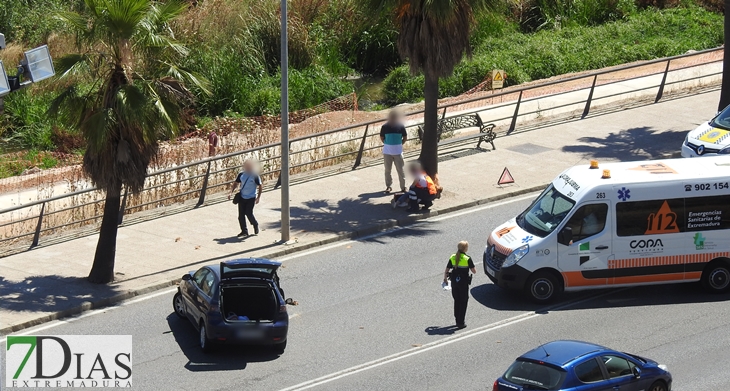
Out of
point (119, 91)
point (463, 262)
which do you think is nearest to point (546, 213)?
point (463, 262)

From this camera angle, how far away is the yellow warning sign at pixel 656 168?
16.9 metres

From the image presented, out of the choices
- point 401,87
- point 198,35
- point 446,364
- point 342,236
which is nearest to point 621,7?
point 401,87

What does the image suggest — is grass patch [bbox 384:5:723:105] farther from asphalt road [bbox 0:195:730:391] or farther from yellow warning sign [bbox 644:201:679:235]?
yellow warning sign [bbox 644:201:679:235]

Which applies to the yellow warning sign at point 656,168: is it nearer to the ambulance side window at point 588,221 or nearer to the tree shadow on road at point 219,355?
the ambulance side window at point 588,221

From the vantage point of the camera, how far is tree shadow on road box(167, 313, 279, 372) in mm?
14656

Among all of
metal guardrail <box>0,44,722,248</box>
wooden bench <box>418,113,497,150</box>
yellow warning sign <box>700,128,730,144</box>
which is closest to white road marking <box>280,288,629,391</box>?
yellow warning sign <box>700,128,730,144</box>

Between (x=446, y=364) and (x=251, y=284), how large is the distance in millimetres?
3064

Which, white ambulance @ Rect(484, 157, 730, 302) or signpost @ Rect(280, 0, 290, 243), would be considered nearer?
white ambulance @ Rect(484, 157, 730, 302)

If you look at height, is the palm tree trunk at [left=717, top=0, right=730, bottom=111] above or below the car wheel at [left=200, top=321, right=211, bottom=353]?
above

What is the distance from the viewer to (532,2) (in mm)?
44031

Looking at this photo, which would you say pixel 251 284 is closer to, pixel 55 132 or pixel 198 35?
pixel 55 132

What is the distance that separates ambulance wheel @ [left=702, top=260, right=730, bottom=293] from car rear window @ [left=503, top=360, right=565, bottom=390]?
5796mm

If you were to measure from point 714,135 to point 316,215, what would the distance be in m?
8.67

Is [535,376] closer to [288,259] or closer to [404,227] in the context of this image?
[288,259]
